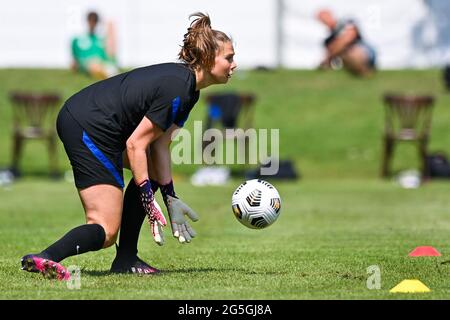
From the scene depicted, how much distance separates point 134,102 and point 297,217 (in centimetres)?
758

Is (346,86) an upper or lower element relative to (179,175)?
upper

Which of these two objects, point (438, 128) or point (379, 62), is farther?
point (379, 62)

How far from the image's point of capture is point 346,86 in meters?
28.4

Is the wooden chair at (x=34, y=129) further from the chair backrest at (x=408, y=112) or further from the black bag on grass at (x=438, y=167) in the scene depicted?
the black bag on grass at (x=438, y=167)

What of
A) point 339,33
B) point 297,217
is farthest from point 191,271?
point 339,33

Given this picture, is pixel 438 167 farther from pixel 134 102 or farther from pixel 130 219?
pixel 134 102

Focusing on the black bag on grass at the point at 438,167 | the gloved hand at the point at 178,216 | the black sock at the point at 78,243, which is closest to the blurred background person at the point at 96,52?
the black bag on grass at the point at 438,167

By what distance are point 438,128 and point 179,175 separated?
606 centimetres

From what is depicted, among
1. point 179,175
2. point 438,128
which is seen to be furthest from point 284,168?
point 438,128

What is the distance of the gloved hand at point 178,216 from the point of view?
8414mm

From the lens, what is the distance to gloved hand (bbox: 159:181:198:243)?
8.41 meters

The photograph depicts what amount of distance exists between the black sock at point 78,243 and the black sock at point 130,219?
471 millimetres

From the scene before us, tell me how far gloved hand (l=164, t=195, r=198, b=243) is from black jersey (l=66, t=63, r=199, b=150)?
1.87ft

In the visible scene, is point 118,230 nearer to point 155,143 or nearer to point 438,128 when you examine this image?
point 155,143
